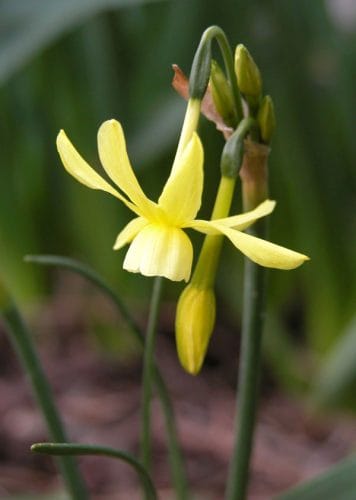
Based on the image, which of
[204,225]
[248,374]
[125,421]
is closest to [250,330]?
[248,374]

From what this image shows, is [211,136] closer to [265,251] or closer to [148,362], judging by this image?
[148,362]

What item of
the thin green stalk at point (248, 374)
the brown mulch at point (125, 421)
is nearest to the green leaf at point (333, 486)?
Answer: the thin green stalk at point (248, 374)

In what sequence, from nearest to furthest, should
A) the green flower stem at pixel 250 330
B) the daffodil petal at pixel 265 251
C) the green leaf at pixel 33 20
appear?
the daffodil petal at pixel 265 251 → the green flower stem at pixel 250 330 → the green leaf at pixel 33 20

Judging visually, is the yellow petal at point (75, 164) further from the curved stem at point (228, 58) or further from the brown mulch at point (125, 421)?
the brown mulch at point (125, 421)

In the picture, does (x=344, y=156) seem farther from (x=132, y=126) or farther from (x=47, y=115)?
(x=47, y=115)

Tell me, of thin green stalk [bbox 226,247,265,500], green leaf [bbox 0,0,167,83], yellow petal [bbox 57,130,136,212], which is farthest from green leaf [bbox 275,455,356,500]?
green leaf [bbox 0,0,167,83]

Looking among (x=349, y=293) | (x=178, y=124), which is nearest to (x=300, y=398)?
(x=349, y=293)
